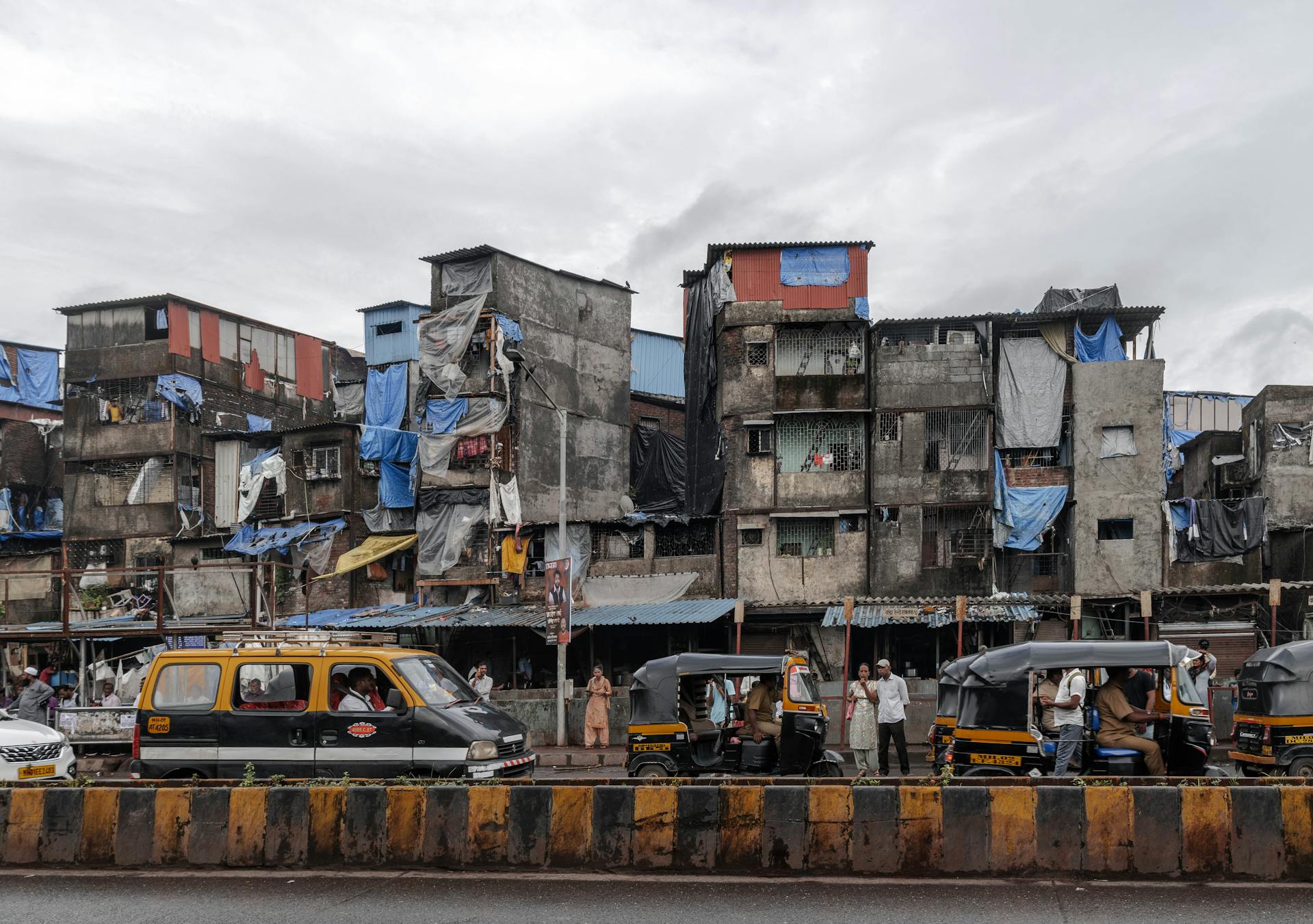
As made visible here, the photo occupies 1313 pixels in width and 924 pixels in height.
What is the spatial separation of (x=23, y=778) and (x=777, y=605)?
21.0 m

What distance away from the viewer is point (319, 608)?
39938 millimetres

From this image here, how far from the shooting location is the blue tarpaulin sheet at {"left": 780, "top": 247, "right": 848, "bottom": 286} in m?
35.4

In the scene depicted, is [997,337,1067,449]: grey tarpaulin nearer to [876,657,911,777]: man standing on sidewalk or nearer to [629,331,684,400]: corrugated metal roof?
[876,657,911,777]: man standing on sidewalk

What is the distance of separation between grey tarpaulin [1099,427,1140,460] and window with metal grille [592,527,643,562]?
13110 mm

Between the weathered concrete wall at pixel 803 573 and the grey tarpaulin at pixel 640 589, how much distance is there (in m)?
1.66

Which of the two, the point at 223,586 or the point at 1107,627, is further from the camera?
the point at 223,586

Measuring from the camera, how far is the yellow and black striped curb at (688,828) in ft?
30.6

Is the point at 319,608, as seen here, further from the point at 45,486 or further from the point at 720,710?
the point at 720,710

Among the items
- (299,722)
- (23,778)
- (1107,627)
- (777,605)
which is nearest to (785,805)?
(299,722)

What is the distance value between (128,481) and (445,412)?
46.9 feet

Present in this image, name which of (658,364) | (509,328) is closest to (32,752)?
(509,328)

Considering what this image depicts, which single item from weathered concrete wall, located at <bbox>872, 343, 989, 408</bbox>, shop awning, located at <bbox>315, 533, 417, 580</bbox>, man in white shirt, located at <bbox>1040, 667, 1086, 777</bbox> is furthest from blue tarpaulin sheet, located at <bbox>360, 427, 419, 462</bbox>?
man in white shirt, located at <bbox>1040, 667, 1086, 777</bbox>

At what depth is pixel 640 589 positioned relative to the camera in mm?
34594

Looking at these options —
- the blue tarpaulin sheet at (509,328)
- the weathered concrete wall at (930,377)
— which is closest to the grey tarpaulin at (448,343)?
the blue tarpaulin sheet at (509,328)
